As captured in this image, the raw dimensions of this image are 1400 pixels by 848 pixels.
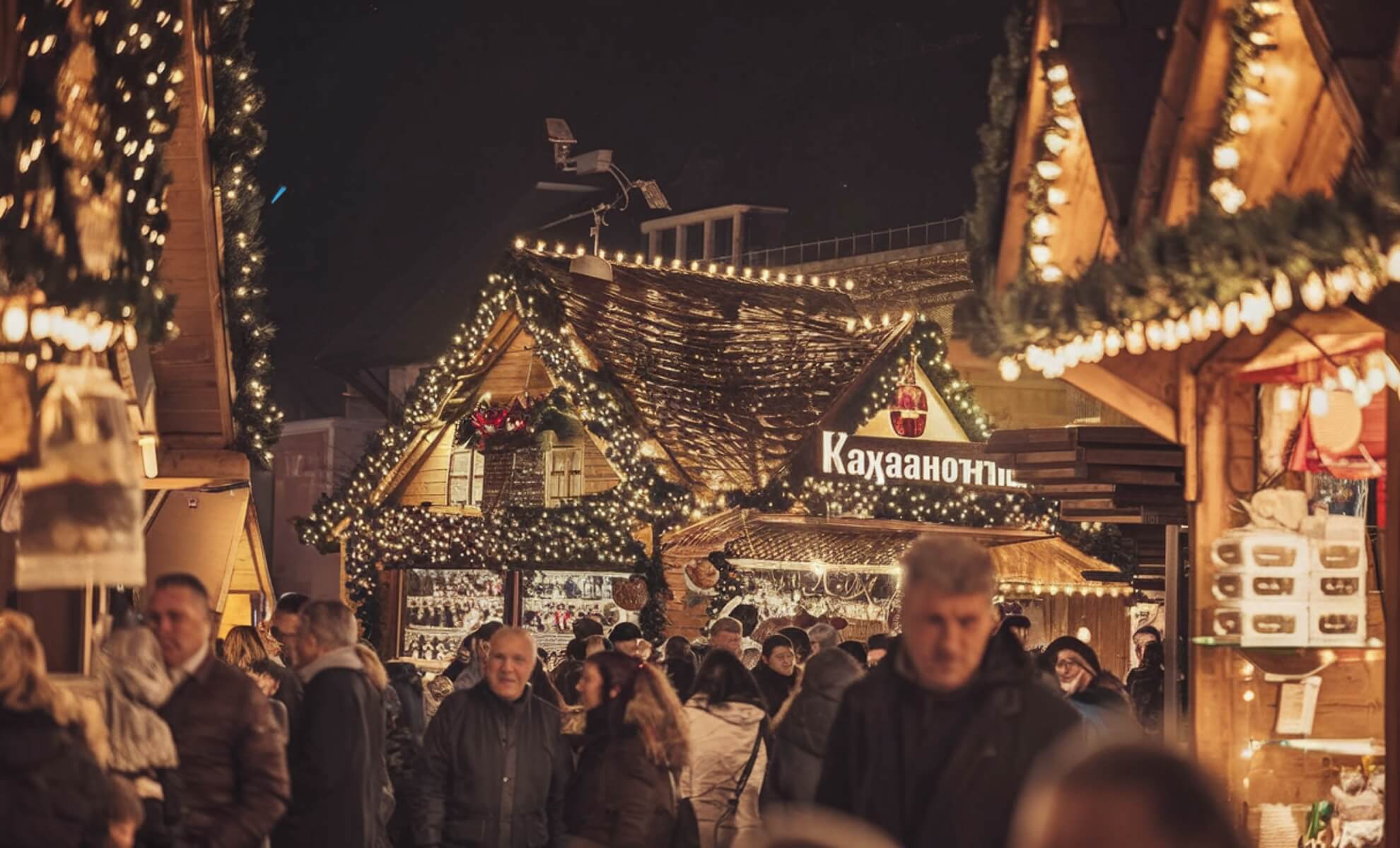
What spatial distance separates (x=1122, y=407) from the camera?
33.7 ft

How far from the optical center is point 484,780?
28.9 ft

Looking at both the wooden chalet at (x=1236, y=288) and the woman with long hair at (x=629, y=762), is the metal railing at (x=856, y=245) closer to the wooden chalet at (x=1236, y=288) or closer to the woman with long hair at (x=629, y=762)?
the wooden chalet at (x=1236, y=288)

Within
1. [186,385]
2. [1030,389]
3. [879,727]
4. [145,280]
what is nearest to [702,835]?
[145,280]

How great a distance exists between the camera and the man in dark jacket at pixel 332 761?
7.79m

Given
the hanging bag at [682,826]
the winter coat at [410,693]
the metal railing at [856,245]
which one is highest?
the metal railing at [856,245]

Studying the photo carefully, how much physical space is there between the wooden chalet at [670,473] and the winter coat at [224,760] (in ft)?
46.6

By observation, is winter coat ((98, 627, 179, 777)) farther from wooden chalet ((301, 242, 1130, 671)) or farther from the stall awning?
the stall awning

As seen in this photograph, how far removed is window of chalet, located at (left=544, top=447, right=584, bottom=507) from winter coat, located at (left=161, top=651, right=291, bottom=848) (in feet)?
57.0

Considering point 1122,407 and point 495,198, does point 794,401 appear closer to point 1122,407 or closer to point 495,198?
point 1122,407

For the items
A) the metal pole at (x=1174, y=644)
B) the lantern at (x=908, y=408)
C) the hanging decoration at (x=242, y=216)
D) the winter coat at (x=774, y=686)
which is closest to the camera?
the metal pole at (x=1174, y=644)

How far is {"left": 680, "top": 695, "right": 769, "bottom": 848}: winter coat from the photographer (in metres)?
9.52

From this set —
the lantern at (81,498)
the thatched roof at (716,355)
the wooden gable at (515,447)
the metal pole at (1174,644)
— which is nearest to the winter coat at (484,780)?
the lantern at (81,498)

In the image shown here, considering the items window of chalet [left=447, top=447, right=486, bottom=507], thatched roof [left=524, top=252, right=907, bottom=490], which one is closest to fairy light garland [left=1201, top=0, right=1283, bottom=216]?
thatched roof [left=524, top=252, right=907, bottom=490]

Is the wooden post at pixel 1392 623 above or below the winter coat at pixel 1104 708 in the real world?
above
